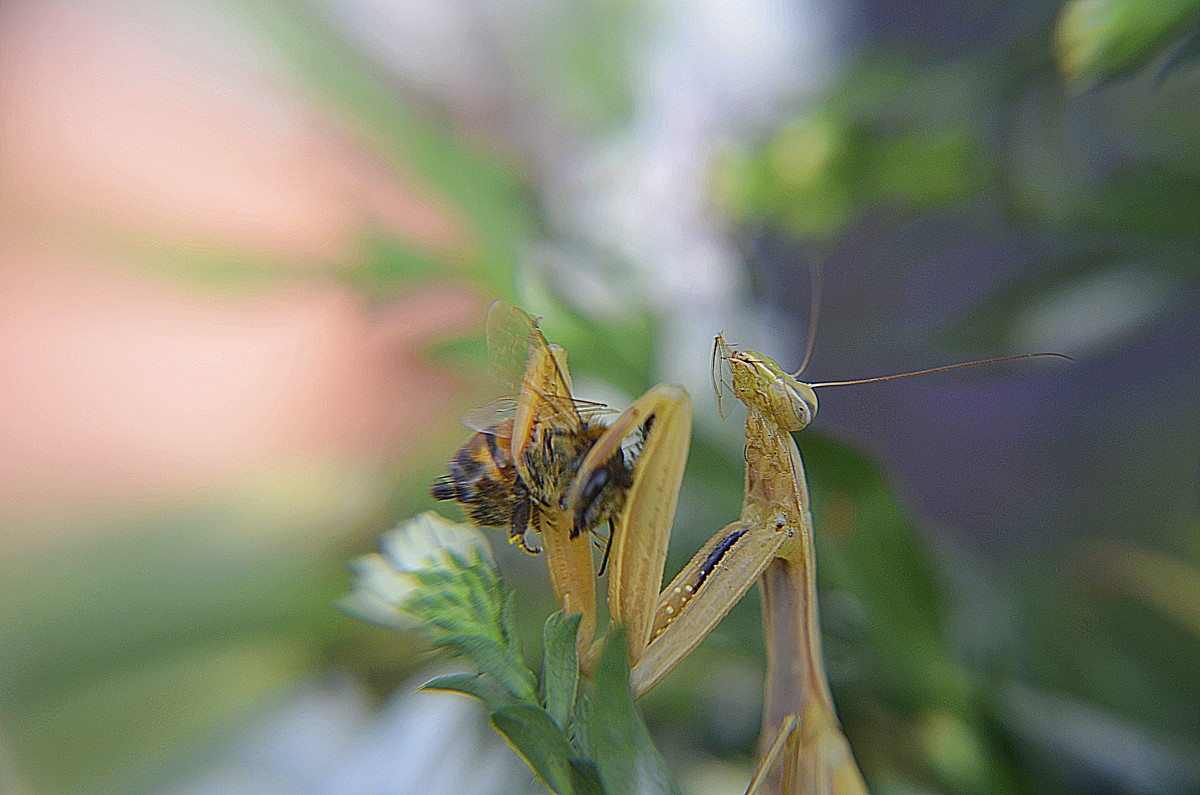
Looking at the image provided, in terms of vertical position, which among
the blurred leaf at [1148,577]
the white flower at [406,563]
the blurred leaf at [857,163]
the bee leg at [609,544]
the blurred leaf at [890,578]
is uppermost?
the blurred leaf at [857,163]

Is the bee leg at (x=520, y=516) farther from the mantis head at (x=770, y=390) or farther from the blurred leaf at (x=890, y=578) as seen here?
the blurred leaf at (x=890, y=578)

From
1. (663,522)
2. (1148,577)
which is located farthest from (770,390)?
(1148,577)

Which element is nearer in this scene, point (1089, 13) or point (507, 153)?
point (1089, 13)

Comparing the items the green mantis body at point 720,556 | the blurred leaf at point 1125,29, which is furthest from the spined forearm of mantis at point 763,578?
the blurred leaf at point 1125,29

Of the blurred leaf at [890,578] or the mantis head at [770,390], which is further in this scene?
the blurred leaf at [890,578]

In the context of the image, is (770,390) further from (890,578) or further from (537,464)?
(890,578)

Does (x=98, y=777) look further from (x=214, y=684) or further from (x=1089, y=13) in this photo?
(x=1089, y=13)

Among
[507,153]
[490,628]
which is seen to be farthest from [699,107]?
[490,628]
